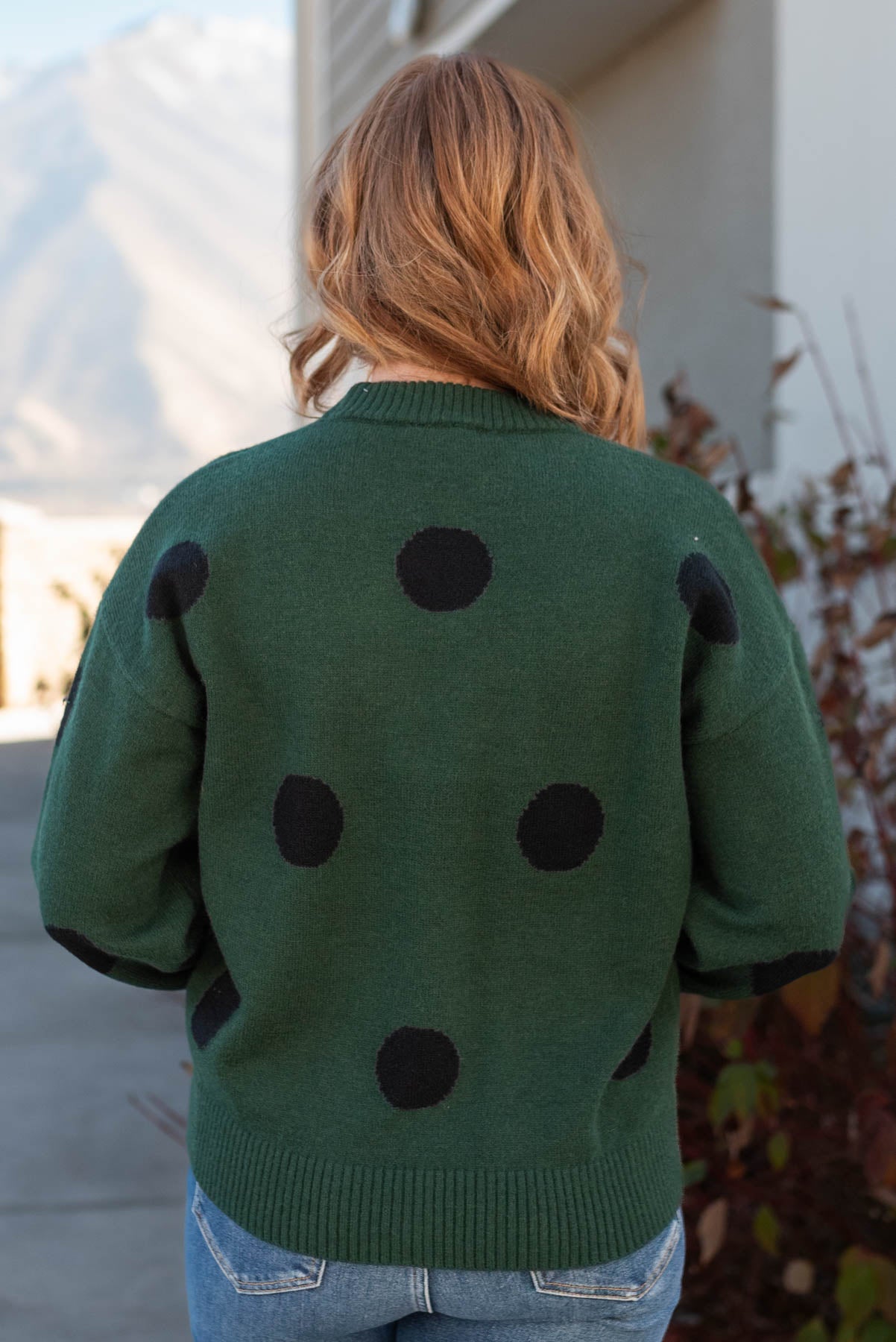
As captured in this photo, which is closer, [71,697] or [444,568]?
[444,568]

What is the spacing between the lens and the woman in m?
1.14

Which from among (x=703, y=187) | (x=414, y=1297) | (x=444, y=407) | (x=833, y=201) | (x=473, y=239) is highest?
(x=703, y=187)

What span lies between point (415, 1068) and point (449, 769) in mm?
270

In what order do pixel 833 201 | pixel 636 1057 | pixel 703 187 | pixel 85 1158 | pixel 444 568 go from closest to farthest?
pixel 444 568 → pixel 636 1057 → pixel 833 201 → pixel 85 1158 → pixel 703 187

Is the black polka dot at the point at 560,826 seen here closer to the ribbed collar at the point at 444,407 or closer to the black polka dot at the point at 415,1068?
the black polka dot at the point at 415,1068

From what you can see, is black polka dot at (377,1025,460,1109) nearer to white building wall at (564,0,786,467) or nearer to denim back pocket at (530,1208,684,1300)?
denim back pocket at (530,1208,684,1300)

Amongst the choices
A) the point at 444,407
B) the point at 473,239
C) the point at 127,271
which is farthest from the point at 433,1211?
the point at 127,271

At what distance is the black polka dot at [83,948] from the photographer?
1.27m

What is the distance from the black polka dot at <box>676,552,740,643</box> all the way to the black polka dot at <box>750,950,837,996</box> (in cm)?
32

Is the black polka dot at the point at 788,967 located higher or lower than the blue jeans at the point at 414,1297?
higher

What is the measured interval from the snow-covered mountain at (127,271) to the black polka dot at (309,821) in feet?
213

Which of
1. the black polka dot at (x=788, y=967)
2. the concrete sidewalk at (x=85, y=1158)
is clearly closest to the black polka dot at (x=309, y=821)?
the black polka dot at (x=788, y=967)

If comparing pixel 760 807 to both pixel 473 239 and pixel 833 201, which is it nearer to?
pixel 473 239

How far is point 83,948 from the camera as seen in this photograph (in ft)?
4.25
